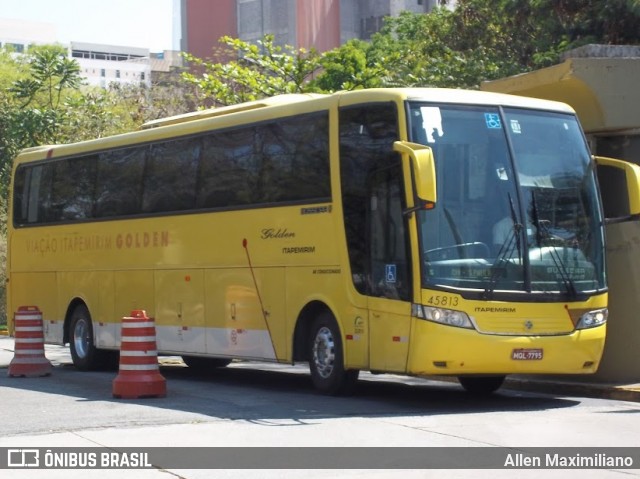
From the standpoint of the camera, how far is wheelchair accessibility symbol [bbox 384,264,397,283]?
14031mm

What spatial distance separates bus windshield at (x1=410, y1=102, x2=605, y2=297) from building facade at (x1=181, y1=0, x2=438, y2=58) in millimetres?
65823

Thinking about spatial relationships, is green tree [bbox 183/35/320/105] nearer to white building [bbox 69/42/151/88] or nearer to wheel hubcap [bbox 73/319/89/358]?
wheel hubcap [bbox 73/319/89/358]

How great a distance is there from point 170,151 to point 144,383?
517cm

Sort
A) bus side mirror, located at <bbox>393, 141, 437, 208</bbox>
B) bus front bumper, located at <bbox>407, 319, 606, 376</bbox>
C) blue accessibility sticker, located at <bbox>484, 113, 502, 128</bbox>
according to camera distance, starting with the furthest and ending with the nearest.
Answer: blue accessibility sticker, located at <bbox>484, 113, 502, 128</bbox>, bus front bumper, located at <bbox>407, 319, 606, 376</bbox>, bus side mirror, located at <bbox>393, 141, 437, 208</bbox>

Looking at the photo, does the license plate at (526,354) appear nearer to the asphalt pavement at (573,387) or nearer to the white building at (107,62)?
the asphalt pavement at (573,387)

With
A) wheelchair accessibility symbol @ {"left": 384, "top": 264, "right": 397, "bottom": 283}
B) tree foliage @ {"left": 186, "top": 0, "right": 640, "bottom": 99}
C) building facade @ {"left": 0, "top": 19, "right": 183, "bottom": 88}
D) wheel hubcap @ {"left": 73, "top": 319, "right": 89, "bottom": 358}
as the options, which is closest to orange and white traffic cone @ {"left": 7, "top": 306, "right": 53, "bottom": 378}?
wheel hubcap @ {"left": 73, "top": 319, "right": 89, "bottom": 358}

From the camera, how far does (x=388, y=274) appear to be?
556 inches

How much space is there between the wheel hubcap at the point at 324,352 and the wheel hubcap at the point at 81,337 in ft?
22.3

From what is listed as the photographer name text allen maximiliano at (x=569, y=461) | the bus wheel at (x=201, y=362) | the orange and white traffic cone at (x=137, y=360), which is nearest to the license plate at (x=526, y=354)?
the photographer name text allen maximiliano at (x=569, y=461)

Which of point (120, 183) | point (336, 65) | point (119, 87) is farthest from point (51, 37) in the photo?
point (120, 183)

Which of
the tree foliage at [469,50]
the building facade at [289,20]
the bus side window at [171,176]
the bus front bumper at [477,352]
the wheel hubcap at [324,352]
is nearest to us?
the bus front bumper at [477,352]

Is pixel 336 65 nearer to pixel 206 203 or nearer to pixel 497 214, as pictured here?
pixel 206 203

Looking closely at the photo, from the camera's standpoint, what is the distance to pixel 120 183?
19.9m

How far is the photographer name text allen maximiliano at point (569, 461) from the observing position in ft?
31.2
